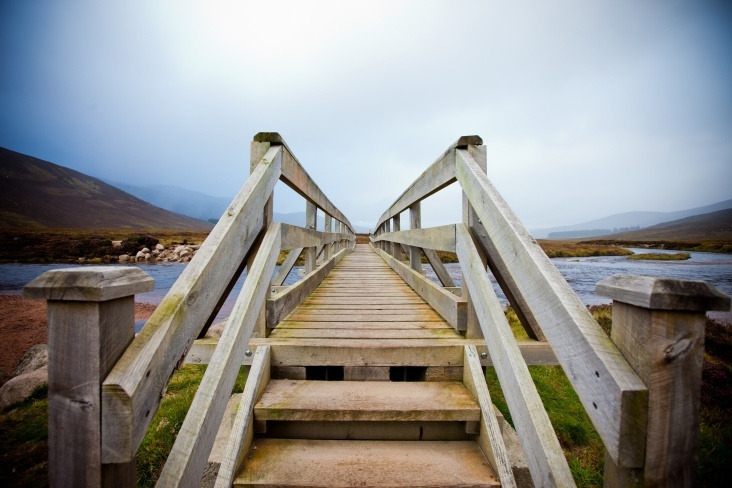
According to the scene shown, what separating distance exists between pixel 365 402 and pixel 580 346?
1133 mm

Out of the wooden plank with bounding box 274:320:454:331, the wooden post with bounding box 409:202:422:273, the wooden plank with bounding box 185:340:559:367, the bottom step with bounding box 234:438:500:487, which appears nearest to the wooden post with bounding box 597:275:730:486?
the bottom step with bounding box 234:438:500:487

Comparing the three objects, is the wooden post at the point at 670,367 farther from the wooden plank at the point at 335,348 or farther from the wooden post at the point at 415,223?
the wooden post at the point at 415,223

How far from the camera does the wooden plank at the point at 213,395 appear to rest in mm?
1032

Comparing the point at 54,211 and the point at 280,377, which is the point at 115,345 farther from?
the point at 54,211

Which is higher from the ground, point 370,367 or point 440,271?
point 440,271

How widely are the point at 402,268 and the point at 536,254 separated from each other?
380 cm

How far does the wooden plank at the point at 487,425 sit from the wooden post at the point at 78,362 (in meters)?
1.51

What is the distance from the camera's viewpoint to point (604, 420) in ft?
2.98

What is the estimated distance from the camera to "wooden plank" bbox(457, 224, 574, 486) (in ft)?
3.73

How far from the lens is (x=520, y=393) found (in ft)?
4.36

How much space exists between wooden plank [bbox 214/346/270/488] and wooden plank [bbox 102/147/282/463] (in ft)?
1.89

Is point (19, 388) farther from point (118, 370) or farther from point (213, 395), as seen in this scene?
point (118, 370)

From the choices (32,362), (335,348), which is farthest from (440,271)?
(32,362)

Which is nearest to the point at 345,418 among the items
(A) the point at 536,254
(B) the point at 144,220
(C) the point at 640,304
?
(A) the point at 536,254
